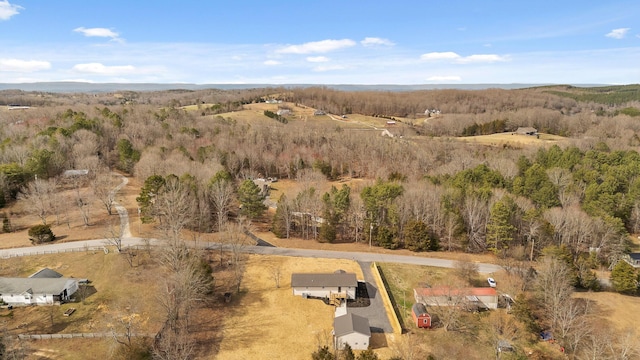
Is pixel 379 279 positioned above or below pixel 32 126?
below

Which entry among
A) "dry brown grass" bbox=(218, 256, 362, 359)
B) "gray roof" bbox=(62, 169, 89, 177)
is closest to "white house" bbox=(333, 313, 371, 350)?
"dry brown grass" bbox=(218, 256, 362, 359)

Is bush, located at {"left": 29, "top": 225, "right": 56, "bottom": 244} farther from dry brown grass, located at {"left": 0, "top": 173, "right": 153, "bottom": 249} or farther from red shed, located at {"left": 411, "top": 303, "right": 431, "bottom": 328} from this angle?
red shed, located at {"left": 411, "top": 303, "right": 431, "bottom": 328}

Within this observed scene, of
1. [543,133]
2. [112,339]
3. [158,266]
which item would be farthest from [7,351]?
[543,133]

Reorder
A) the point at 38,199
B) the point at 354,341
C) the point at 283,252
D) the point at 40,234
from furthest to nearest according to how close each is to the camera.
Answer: the point at 38,199 < the point at 283,252 < the point at 40,234 < the point at 354,341

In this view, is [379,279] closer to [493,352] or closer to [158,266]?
[493,352]

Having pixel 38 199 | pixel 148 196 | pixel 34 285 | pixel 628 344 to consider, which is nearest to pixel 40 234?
pixel 38 199

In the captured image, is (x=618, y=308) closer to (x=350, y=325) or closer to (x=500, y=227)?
(x=500, y=227)
